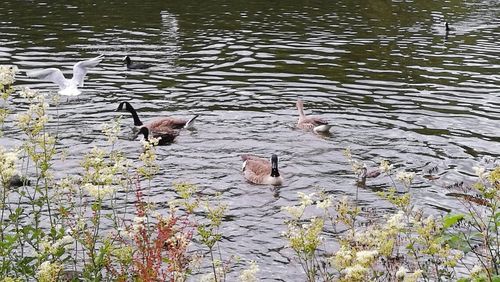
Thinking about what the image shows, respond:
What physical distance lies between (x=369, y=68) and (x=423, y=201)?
11805 millimetres

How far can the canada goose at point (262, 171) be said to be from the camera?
45.7ft

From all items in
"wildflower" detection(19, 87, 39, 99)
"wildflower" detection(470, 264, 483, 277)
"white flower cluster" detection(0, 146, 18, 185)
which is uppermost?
"wildflower" detection(19, 87, 39, 99)

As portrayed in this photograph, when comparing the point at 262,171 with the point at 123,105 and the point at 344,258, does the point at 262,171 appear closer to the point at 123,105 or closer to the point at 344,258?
the point at 123,105

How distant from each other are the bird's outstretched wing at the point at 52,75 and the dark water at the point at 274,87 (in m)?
0.74

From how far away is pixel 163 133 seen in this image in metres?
16.5

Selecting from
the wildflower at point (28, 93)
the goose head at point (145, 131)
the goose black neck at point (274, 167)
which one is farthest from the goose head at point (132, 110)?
the wildflower at point (28, 93)

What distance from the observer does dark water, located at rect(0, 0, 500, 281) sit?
1416 centimetres

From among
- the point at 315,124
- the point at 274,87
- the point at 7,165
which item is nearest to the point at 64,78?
the point at 274,87

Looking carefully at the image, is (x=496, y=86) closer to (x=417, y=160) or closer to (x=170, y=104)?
(x=417, y=160)

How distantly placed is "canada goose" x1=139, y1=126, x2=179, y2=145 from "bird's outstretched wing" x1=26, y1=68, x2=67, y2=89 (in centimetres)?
450

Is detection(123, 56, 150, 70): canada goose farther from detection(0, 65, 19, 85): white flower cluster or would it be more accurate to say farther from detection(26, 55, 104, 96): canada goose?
detection(0, 65, 19, 85): white flower cluster

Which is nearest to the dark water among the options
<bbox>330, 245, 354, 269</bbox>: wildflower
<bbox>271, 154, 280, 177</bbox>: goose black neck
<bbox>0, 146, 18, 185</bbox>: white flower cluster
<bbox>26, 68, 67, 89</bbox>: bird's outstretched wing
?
<bbox>271, 154, 280, 177</bbox>: goose black neck

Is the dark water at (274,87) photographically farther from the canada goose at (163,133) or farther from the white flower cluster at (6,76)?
the white flower cluster at (6,76)

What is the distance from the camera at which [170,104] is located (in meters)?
19.7
